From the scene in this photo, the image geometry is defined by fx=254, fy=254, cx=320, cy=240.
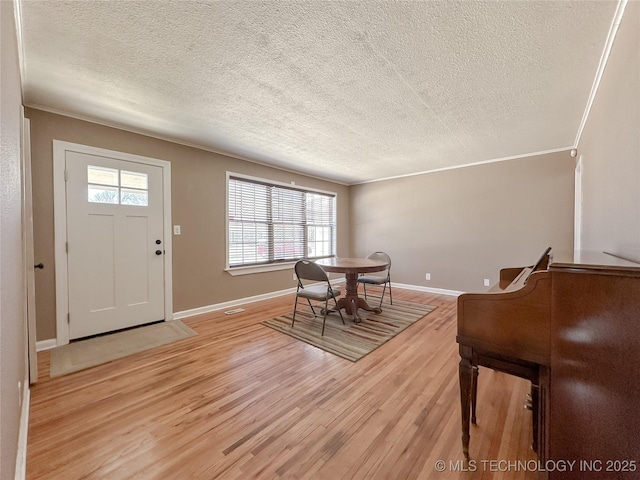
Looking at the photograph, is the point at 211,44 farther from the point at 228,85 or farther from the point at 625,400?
the point at 625,400

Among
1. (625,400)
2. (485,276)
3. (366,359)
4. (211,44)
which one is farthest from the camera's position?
(485,276)

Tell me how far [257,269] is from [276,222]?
898 millimetres

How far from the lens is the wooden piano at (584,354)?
84 cm

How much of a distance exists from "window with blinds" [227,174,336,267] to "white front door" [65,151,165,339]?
1003 mm

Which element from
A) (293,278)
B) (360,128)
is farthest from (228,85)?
(293,278)

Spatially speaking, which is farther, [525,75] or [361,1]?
[525,75]

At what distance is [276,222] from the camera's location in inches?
175

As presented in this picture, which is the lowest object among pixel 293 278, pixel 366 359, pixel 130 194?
pixel 366 359

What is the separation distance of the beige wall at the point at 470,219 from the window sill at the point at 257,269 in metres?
1.97

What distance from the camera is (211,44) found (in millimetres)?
1566

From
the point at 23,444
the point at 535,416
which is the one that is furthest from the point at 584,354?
the point at 23,444

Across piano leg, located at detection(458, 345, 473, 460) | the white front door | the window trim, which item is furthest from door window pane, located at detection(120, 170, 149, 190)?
piano leg, located at detection(458, 345, 473, 460)

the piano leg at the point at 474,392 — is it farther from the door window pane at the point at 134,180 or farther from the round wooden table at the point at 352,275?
the door window pane at the point at 134,180

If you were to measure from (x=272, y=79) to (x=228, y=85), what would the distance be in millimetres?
363
